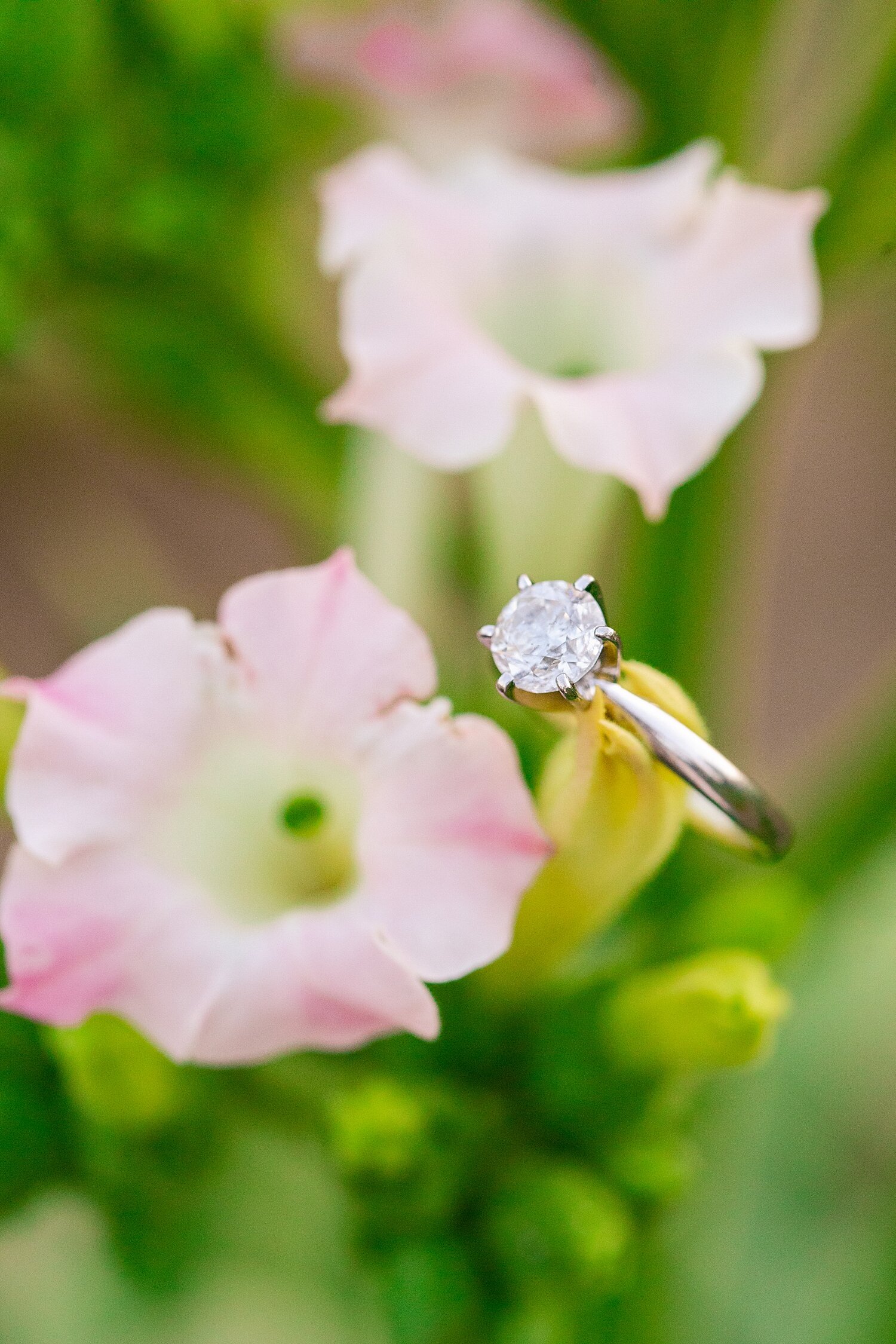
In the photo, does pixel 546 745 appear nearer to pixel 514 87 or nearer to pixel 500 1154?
pixel 500 1154

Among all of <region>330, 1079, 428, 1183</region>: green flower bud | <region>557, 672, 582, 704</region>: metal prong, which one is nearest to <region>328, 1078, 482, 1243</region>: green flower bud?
<region>330, 1079, 428, 1183</region>: green flower bud

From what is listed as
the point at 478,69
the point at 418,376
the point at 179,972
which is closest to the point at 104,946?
the point at 179,972

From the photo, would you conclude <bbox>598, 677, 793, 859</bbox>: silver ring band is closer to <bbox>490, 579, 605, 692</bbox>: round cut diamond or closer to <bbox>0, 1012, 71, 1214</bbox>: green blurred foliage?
<bbox>490, 579, 605, 692</bbox>: round cut diamond

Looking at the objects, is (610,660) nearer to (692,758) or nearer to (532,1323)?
(692,758)

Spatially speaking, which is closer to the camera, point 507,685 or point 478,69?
point 507,685

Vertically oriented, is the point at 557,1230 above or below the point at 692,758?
below

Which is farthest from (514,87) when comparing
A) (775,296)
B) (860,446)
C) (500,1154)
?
(860,446)
